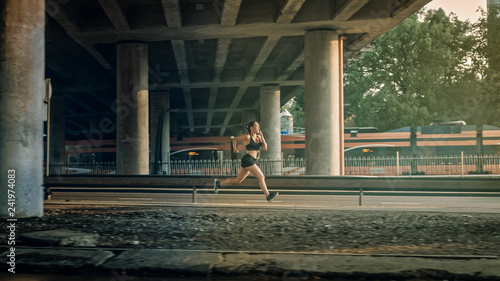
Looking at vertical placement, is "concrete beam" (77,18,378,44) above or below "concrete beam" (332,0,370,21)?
below

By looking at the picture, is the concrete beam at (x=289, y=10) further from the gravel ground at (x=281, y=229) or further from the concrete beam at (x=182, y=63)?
the gravel ground at (x=281, y=229)

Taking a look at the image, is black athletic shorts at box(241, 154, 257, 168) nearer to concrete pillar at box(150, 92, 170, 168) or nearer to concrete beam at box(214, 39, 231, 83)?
concrete beam at box(214, 39, 231, 83)

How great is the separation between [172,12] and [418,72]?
3745 cm

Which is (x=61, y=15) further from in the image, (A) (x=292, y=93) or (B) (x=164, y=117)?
(A) (x=292, y=93)

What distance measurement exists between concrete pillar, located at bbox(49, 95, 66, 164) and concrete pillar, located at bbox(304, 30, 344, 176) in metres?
27.9

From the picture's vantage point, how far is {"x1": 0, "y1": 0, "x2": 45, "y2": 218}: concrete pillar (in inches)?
427

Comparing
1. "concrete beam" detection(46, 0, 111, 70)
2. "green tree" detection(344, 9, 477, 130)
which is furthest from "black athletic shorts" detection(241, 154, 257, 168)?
"green tree" detection(344, 9, 477, 130)

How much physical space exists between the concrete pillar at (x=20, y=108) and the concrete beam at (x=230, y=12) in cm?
1041

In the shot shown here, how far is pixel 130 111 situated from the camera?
1029 inches

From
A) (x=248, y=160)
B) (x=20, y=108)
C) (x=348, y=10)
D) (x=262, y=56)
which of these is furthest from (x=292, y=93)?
(x=20, y=108)

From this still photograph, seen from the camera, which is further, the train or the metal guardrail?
the train

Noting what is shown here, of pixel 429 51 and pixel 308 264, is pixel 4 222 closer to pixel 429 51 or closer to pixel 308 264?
pixel 308 264

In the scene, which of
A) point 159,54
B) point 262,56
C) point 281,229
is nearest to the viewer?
point 281,229

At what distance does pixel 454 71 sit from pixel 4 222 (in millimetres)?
51192
